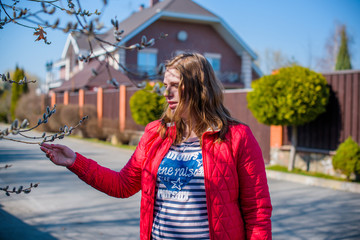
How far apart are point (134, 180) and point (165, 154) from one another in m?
0.33

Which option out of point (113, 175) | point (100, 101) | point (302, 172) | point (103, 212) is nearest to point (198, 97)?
point (113, 175)

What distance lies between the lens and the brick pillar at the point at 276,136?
10.6m

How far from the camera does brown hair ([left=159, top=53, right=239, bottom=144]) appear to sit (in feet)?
7.57

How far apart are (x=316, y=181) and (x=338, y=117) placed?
1641 mm

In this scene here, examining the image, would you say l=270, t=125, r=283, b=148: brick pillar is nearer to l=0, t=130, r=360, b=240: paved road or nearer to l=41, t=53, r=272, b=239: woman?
l=0, t=130, r=360, b=240: paved road

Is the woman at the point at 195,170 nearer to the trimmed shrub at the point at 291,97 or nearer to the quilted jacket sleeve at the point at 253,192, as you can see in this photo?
the quilted jacket sleeve at the point at 253,192

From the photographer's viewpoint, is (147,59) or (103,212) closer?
(103,212)

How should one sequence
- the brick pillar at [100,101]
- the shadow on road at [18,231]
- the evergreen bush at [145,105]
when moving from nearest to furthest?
the shadow on road at [18,231] → the evergreen bush at [145,105] → the brick pillar at [100,101]

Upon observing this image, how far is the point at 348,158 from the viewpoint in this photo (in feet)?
27.0

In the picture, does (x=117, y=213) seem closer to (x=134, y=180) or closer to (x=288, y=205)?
(x=288, y=205)

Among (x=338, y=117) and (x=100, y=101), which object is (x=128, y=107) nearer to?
(x=100, y=101)

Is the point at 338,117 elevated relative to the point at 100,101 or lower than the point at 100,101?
lower

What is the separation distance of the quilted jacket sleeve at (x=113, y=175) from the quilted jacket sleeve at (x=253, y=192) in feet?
2.11

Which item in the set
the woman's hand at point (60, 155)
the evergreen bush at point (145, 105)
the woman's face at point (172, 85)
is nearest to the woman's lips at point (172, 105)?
the woman's face at point (172, 85)
